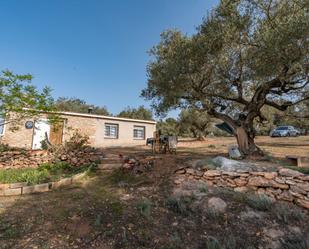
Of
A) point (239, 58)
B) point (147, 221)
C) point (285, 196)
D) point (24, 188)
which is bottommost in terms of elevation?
point (147, 221)

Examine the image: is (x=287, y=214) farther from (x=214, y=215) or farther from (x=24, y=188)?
(x=24, y=188)

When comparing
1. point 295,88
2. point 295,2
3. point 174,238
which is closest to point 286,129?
point 295,88

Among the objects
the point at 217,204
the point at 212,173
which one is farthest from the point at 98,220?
the point at 212,173

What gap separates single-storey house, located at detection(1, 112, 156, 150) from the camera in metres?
12.6

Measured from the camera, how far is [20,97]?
669cm

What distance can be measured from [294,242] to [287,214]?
761 mm

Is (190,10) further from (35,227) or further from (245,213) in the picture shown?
(35,227)

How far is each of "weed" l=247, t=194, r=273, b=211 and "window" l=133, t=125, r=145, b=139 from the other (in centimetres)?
1451

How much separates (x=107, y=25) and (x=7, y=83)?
20.8 feet

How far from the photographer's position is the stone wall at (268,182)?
4.34 m

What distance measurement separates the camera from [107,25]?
1064cm

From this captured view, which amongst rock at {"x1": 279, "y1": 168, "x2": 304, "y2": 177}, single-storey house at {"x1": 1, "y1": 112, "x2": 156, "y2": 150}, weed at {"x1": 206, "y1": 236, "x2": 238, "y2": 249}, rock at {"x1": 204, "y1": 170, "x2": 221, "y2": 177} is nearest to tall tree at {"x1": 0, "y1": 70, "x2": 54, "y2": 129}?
single-storey house at {"x1": 1, "y1": 112, "x2": 156, "y2": 150}

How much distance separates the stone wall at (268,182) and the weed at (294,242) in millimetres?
1288

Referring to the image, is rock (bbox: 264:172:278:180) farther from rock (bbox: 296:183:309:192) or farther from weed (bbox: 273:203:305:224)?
weed (bbox: 273:203:305:224)
